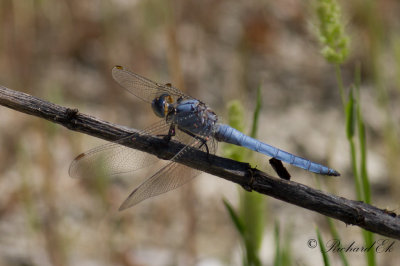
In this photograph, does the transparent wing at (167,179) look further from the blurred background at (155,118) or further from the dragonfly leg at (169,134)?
the blurred background at (155,118)

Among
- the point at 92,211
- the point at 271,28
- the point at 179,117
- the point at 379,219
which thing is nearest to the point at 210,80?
the point at 271,28

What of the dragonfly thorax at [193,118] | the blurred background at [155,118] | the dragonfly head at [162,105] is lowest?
the dragonfly thorax at [193,118]

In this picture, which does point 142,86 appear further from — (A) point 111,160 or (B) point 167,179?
(B) point 167,179

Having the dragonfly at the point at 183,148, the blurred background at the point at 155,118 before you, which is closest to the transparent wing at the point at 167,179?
the dragonfly at the point at 183,148

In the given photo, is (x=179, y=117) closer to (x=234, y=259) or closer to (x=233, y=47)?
(x=234, y=259)

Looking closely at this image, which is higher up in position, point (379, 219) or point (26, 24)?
point (26, 24)

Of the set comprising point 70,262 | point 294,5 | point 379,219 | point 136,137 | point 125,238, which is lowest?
point 379,219

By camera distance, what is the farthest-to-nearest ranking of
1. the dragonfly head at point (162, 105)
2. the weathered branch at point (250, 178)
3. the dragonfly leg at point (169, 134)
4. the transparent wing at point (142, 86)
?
the transparent wing at point (142, 86) < the dragonfly head at point (162, 105) < the dragonfly leg at point (169, 134) < the weathered branch at point (250, 178)

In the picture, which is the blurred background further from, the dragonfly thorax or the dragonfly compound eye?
the dragonfly compound eye
